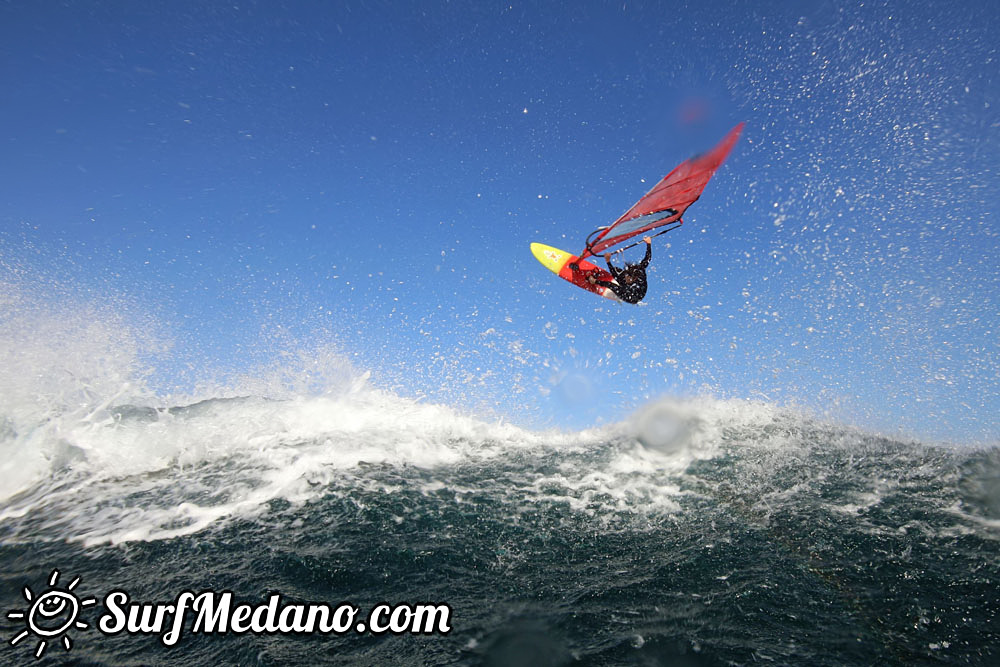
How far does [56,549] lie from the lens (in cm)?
698

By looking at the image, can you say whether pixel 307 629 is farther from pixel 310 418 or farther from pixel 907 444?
pixel 907 444

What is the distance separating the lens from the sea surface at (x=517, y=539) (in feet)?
14.4

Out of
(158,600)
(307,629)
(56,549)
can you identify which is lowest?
(307,629)

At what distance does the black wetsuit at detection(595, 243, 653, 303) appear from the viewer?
1234cm

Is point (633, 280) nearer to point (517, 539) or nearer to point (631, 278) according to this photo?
point (631, 278)

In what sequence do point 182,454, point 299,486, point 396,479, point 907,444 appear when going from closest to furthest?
point 299,486 → point 396,479 → point 182,454 → point 907,444

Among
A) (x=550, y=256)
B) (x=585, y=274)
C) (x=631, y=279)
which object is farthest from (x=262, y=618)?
(x=550, y=256)

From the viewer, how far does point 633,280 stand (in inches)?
493

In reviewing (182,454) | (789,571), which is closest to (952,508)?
(789,571)

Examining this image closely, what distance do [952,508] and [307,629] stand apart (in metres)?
10.7

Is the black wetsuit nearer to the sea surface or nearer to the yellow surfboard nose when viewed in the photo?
the yellow surfboard nose

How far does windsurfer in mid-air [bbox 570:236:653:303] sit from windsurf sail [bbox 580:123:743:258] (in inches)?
19.1

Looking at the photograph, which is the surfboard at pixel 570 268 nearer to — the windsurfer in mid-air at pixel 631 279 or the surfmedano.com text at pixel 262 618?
the windsurfer in mid-air at pixel 631 279

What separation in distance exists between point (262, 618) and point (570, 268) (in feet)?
40.2
